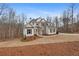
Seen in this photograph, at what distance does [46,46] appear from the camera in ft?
79.2

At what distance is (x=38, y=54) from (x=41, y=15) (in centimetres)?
51

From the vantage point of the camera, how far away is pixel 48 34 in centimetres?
2420

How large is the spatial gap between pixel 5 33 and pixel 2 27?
94 mm

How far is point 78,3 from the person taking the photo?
24.1 metres

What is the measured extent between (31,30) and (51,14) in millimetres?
337

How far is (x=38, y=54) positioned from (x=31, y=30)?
0.33 m

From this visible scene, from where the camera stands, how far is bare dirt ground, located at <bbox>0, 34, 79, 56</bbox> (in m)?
24.1

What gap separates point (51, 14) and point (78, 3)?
0.38 metres

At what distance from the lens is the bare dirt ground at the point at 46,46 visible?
2414 centimetres

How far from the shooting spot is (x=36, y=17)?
24.2 m

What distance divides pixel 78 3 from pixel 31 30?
2.34ft

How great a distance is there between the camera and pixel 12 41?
952 inches

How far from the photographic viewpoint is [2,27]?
24.2 metres
